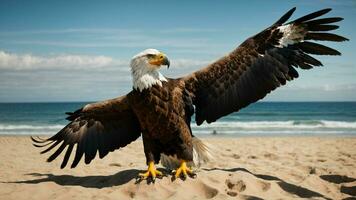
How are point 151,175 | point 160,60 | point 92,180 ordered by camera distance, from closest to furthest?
point 160,60 < point 151,175 < point 92,180

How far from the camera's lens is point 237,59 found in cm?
562

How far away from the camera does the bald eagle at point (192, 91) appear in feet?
17.5

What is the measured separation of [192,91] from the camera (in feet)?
19.2

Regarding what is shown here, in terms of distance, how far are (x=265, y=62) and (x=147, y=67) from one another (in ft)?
5.68

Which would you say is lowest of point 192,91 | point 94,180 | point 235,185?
point 235,185

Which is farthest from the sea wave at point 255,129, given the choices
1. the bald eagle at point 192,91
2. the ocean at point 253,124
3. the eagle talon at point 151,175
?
the eagle talon at point 151,175

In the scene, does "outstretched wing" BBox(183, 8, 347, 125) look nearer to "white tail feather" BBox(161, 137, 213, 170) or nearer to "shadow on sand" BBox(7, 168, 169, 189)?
"white tail feather" BBox(161, 137, 213, 170)

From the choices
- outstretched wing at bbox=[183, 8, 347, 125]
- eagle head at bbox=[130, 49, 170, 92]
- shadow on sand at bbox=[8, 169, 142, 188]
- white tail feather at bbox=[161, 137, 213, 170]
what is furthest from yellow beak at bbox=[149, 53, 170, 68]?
shadow on sand at bbox=[8, 169, 142, 188]

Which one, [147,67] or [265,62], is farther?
[265,62]

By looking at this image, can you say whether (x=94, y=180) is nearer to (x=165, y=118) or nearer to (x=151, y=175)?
(x=151, y=175)

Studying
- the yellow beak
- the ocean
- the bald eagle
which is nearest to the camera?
the yellow beak

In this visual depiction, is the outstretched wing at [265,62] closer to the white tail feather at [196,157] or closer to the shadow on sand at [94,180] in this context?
the white tail feather at [196,157]

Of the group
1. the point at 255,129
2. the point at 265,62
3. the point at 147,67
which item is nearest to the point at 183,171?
the point at 147,67

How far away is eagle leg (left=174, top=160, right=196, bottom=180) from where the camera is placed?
554cm
